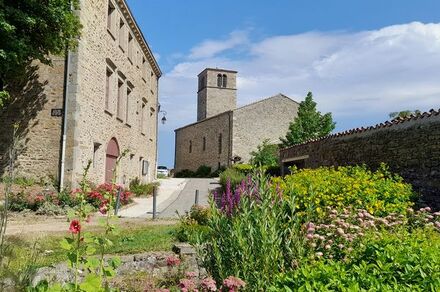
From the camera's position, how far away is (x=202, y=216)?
9.72m

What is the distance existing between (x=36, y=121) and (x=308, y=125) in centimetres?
2188

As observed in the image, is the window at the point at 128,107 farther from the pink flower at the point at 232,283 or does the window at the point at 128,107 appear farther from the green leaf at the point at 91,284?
the green leaf at the point at 91,284

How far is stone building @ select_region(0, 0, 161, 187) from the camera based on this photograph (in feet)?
47.3

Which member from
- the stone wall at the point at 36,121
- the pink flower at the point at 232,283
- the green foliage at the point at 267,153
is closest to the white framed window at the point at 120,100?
the stone wall at the point at 36,121

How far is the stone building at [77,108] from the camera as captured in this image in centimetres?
1441

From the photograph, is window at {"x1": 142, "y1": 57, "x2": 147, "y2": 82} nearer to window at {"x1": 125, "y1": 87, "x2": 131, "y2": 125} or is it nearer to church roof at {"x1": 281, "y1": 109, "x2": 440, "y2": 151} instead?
window at {"x1": 125, "y1": 87, "x2": 131, "y2": 125}

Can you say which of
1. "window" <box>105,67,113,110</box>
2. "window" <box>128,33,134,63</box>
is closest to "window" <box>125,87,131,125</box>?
"window" <box>128,33,134,63</box>

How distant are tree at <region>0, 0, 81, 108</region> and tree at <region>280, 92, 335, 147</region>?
2106cm

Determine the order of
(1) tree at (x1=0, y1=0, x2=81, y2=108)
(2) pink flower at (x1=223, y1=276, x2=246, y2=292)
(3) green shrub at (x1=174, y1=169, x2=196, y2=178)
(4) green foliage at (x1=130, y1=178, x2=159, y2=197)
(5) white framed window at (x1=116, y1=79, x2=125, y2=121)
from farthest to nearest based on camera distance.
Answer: (3) green shrub at (x1=174, y1=169, x2=196, y2=178)
(4) green foliage at (x1=130, y1=178, x2=159, y2=197)
(5) white framed window at (x1=116, y1=79, x2=125, y2=121)
(1) tree at (x1=0, y1=0, x2=81, y2=108)
(2) pink flower at (x1=223, y1=276, x2=246, y2=292)

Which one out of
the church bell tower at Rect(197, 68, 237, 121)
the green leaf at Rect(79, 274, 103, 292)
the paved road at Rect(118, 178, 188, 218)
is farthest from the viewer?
the church bell tower at Rect(197, 68, 237, 121)

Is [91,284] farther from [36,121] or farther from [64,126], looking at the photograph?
[36,121]

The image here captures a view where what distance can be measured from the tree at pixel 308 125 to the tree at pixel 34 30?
69.1 feet

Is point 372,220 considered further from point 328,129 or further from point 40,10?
point 328,129

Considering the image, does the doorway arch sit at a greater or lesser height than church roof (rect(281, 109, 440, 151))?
lesser
